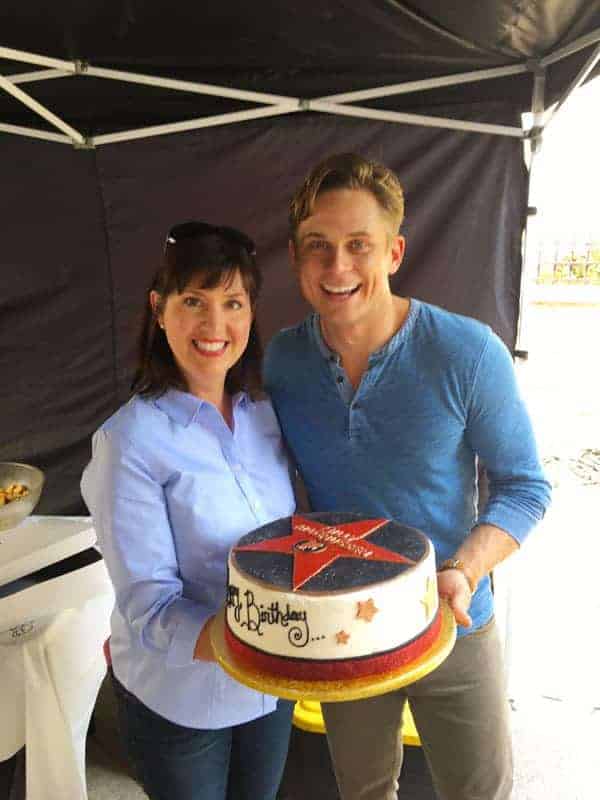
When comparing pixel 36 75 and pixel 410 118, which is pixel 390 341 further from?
pixel 36 75

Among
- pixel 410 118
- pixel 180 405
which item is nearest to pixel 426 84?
pixel 410 118

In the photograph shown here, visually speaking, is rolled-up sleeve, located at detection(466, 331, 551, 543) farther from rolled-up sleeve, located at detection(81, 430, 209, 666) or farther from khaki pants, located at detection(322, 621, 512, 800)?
rolled-up sleeve, located at detection(81, 430, 209, 666)

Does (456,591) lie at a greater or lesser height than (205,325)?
lesser

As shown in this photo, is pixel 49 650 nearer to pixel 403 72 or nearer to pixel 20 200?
pixel 20 200

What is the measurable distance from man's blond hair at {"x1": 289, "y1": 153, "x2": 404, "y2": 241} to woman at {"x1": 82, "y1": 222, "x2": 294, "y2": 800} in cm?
15

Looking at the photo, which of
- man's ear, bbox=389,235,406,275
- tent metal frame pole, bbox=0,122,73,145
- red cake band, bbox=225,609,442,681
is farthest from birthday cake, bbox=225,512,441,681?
tent metal frame pole, bbox=0,122,73,145

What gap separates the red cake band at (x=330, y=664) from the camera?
3.09 ft

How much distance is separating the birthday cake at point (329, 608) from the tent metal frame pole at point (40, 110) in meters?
1.73

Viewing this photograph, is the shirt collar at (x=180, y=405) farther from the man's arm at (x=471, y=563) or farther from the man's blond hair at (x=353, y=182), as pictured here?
the man's arm at (x=471, y=563)

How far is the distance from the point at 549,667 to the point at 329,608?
2.17 m

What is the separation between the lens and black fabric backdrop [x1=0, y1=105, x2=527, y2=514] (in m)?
2.39

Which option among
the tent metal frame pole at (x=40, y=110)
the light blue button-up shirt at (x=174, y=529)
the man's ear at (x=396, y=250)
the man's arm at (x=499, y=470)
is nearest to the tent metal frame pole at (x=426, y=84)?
the tent metal frame pole at (x=40, y=110)

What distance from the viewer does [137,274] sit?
109 inches

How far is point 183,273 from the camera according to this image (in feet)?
3.74
